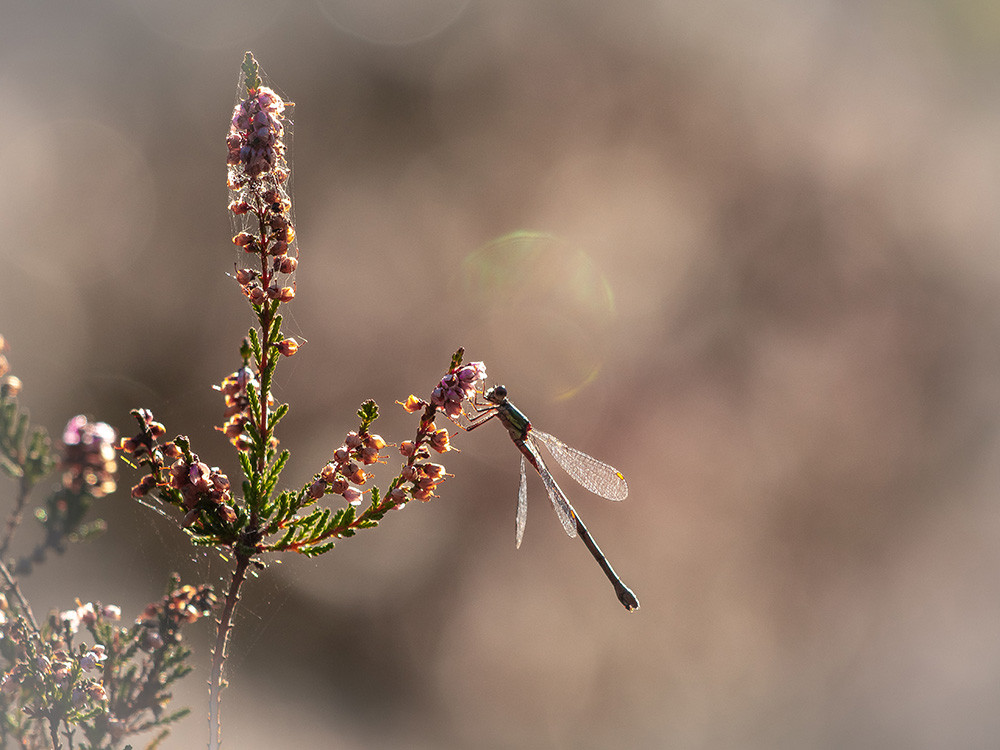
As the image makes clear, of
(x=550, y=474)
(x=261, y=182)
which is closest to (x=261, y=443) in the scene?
(x=261, y=182)

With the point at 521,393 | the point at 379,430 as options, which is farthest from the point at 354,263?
the point at 521,393

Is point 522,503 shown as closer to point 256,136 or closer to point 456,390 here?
point 456,390

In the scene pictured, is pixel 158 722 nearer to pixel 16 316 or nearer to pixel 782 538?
pixel 16 316

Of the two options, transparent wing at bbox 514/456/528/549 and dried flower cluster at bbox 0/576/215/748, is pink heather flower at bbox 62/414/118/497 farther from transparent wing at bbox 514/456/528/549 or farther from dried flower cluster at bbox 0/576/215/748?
transparent wing at bbox 514/456/528/549

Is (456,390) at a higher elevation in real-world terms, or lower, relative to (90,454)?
higher

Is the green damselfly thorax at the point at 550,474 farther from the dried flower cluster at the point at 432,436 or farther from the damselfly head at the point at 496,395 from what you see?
the dried flower cluster at the point at 432,436

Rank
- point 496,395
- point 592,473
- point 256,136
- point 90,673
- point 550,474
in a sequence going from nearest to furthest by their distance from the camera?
1. point 256,136
2. point 90,673
3. point 496,395
4. point 550,474
5. point 592,473
